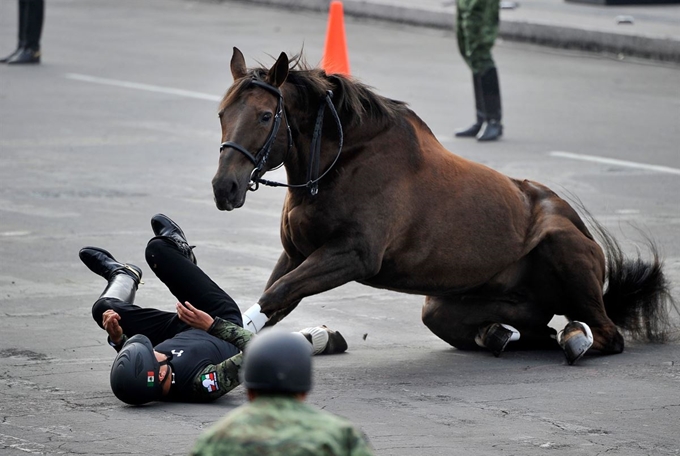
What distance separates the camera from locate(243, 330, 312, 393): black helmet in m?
3.25

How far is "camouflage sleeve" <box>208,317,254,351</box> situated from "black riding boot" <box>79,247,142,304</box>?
83 cm

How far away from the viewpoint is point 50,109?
1728 cm

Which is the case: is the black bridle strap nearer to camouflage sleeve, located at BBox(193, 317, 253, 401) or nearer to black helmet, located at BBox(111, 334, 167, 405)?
camouflage sleeve, located at BBox(193, 317, 253, 401)

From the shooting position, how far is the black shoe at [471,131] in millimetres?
15783

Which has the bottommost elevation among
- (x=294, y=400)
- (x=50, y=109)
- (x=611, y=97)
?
(x=50, y=109)

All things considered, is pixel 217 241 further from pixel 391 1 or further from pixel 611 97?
pixel 391 1

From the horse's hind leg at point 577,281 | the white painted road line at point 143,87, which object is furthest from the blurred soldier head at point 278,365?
the white painted road line at point 143,87

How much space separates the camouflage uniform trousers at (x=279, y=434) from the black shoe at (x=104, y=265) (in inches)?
183

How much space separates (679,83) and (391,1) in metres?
7.29

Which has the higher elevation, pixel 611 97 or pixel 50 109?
pixel 611 97

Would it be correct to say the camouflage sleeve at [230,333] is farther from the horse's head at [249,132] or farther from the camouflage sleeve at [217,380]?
the horse's head at [249,132]

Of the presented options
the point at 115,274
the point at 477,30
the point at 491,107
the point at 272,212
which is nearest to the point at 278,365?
the point at 115,274

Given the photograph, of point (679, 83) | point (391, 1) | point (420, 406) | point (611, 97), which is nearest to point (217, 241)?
point (420, 406)

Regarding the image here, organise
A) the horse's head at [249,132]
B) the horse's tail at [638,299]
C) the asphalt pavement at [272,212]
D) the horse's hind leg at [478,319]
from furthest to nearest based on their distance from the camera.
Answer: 1. the horse's tail at [638,299]
2. the horse's hind leg at [478,319]
3. the horse's head at [249,132]
4. the asphalt pavement at [272,212]
